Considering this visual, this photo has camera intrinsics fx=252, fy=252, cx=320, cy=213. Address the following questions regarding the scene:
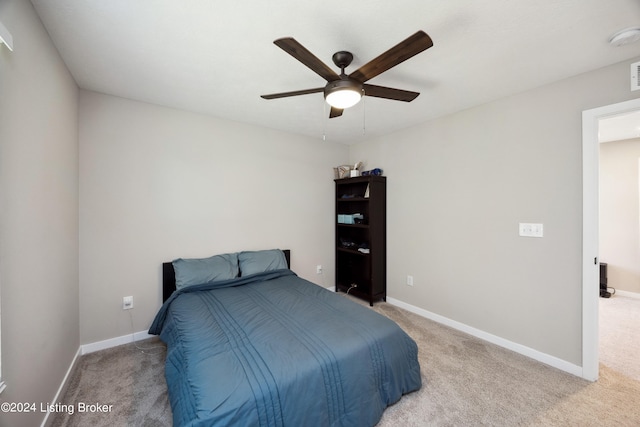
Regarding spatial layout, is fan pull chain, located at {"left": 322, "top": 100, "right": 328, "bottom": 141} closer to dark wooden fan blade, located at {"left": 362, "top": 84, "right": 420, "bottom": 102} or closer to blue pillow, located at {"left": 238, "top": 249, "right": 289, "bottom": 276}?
dark wooden fan blade, located at {"left": 362, "top": 84, "right": 420, "bottom": 102}

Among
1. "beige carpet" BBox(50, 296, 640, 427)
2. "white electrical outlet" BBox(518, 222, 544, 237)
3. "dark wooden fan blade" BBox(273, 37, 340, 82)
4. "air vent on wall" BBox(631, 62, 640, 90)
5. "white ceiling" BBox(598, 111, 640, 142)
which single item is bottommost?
"beige carpet" BBox(50, 296, 640, 427)

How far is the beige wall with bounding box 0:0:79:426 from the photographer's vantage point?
1153 mm

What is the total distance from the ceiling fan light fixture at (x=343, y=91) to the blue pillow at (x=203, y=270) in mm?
2065

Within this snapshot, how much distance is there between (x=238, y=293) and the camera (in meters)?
2.43

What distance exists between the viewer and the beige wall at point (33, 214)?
3.78 ft

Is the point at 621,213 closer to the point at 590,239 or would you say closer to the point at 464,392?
the point at 590,239

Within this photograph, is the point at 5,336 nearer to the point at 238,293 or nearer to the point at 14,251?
the point at 14,251

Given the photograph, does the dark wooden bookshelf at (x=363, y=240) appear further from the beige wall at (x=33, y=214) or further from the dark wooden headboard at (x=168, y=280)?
the beige wall at (x=33, y=214)

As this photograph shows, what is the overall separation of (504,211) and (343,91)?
202cm

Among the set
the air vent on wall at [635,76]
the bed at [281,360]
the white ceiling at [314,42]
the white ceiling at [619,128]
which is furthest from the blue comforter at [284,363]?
the white ceiling at [619,128]

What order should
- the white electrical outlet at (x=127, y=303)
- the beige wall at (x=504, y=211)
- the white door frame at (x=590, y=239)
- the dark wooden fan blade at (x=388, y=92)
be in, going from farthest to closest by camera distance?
the white electrical outlet at (x=127, y=303), the beige wall at (x=504, y=211), the white door frame at (x=590, y=239), the dark wooden fan blade at (x=388, y=92)

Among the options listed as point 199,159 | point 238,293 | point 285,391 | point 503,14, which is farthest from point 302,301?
point 503,14

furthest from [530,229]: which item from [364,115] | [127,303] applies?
[127,303]

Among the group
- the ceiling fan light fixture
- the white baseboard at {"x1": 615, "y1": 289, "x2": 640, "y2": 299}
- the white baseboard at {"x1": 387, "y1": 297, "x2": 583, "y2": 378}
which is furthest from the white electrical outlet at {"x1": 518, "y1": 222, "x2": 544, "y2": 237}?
the white baseboard at {"x1": 615, "y1": 289, "x2": 640, "y2": 299}
